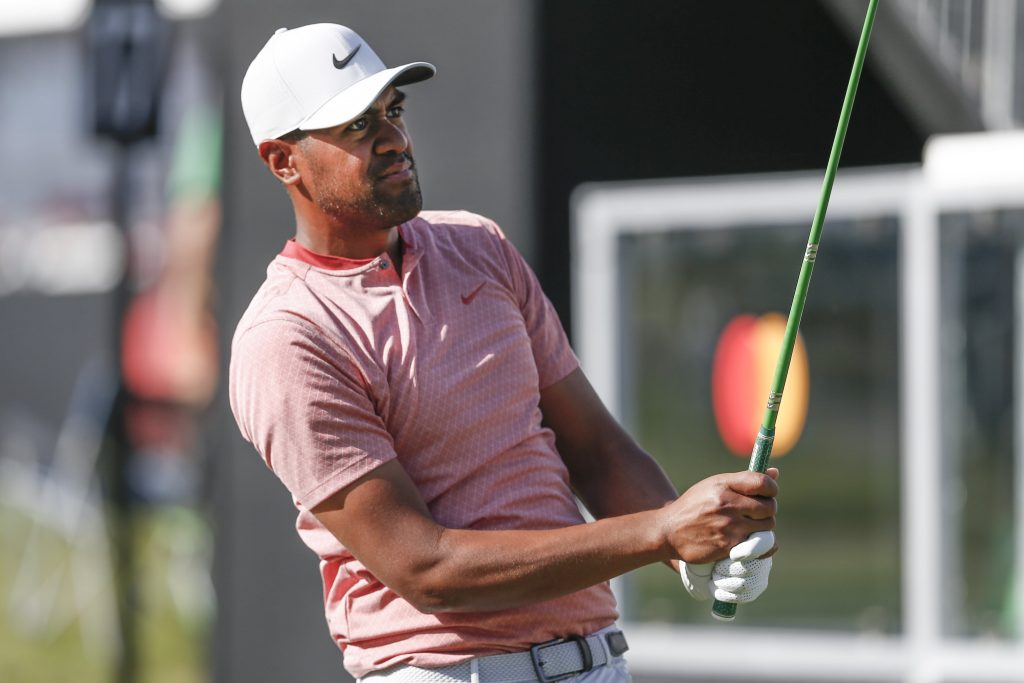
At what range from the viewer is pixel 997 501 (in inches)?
234

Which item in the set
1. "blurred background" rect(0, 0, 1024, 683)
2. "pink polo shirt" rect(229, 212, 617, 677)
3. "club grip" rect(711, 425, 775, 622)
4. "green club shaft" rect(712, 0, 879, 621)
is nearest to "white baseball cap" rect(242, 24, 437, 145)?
"pink polo shirt" rect(229, 212, 617, 677)

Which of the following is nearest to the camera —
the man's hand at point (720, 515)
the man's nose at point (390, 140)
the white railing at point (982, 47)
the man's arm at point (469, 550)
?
the man's hand at point (720, 515)

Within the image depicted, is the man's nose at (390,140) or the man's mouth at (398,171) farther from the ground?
the man's nose at (390,140)

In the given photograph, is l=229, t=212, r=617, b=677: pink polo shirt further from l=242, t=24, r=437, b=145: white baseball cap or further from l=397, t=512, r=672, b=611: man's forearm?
l=242, t=24, r=437, b=145: white baseball cap

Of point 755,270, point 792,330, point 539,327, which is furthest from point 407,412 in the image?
point 755,270

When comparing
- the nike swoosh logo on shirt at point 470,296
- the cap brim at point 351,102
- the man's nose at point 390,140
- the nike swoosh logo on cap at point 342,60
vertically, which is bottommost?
the nike swoosh logo on shirt at point 470,296

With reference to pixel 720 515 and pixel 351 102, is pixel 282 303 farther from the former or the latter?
pixel 720 515

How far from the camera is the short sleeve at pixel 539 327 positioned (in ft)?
10.0

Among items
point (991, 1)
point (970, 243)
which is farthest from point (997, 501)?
point (991, 1)

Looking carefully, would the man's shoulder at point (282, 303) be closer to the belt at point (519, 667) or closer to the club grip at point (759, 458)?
the belt at point (519, 667)

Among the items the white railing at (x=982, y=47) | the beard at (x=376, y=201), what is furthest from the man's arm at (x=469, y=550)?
the white railing at (x=982, y=47)

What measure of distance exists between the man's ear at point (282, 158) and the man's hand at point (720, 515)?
3.11 feet

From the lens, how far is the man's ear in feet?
9.74

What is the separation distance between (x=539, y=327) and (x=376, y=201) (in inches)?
16.4
